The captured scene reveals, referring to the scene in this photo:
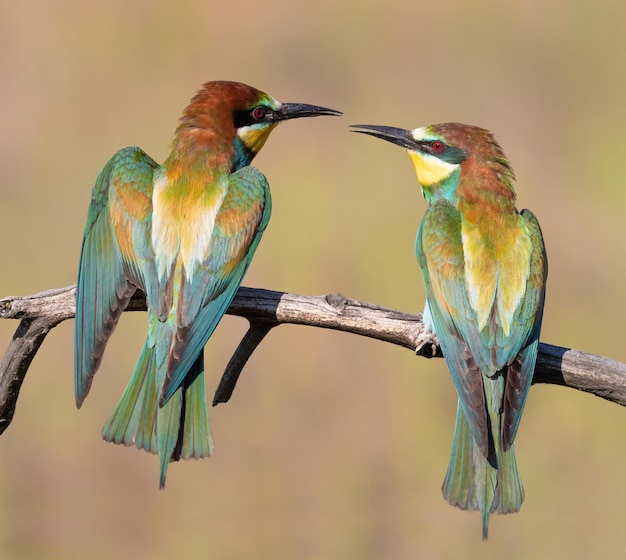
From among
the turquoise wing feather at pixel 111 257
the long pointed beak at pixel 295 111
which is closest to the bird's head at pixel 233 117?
the long pointed beak at pixel 295 111

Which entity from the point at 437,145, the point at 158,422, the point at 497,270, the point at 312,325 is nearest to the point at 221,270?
the point at 312,325

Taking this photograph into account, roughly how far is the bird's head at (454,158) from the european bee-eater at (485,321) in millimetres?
95

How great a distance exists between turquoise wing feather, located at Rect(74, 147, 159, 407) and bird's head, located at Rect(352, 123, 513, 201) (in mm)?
827

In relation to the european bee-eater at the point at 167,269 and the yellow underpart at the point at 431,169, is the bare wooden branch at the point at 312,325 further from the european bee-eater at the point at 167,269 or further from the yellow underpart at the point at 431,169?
the yellow underpart at the point at 431,169

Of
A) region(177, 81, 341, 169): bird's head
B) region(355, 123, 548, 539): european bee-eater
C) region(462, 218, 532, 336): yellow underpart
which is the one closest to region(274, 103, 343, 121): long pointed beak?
region(177, 81, 341, 169): bird's head

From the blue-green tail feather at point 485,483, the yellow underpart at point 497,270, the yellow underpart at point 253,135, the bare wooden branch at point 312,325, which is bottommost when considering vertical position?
the blue-green tail feather at point 485,483

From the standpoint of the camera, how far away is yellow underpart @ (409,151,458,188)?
3929 mm

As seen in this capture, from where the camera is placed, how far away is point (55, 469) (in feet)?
16.1

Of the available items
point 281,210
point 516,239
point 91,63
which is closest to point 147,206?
point 516,239

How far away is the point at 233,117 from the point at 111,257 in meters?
0.65

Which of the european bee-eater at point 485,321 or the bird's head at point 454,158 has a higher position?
the bird's head at point 454,158

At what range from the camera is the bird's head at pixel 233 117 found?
3.91 meters

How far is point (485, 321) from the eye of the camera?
348 cm

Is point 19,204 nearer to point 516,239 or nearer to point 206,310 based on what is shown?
point 206,310
